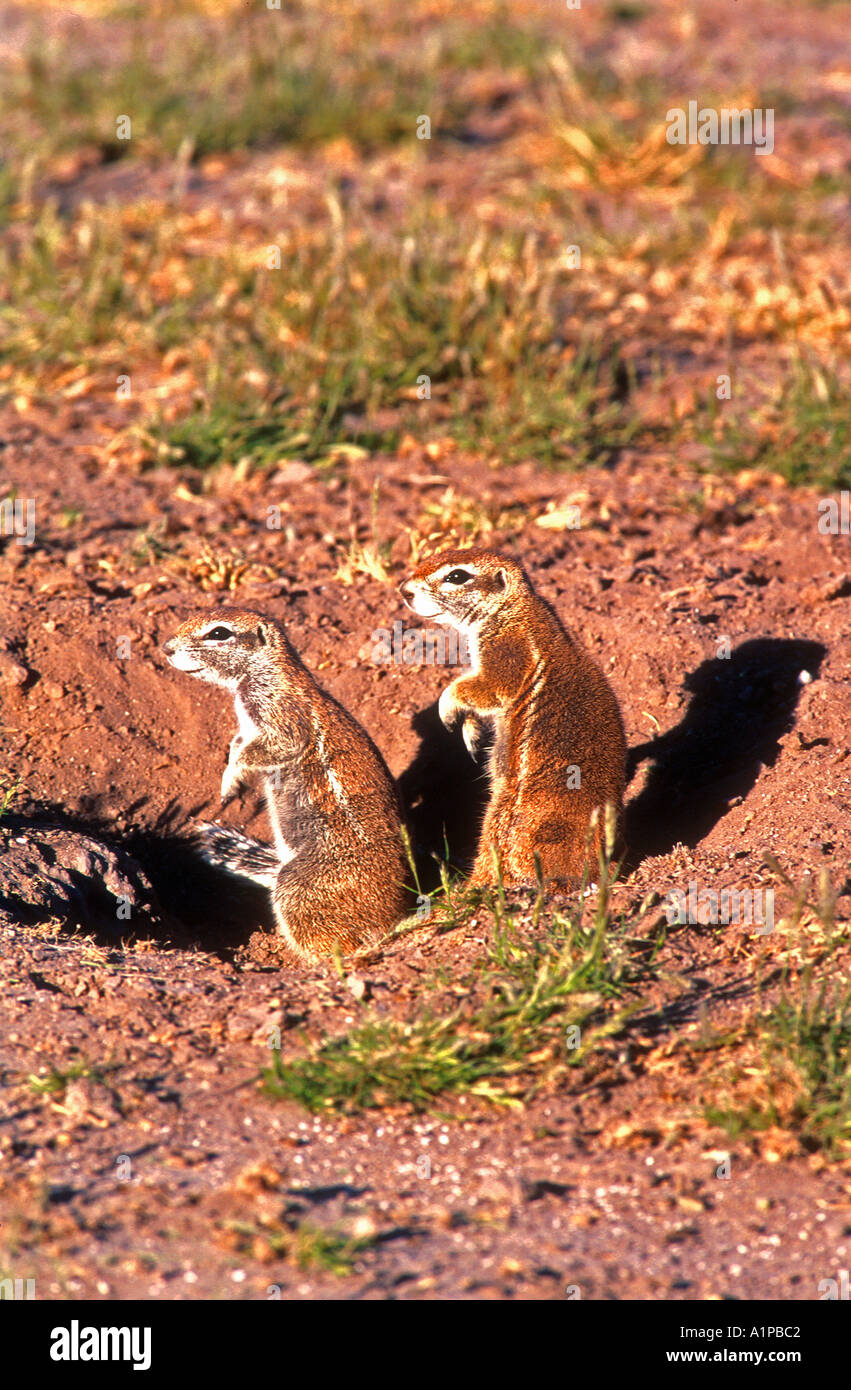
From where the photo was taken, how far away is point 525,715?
16.5 feet

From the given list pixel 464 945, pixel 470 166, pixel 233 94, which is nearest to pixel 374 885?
pixel 464 945

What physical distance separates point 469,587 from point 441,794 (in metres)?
1.16

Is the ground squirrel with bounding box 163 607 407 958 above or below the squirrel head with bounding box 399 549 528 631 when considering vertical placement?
below

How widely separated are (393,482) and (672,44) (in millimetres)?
7929

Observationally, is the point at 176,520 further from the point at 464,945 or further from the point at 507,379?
the point at 464,945

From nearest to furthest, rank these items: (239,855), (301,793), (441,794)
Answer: (301,793) < (239,855) < (441,794)

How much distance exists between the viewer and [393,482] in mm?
7242

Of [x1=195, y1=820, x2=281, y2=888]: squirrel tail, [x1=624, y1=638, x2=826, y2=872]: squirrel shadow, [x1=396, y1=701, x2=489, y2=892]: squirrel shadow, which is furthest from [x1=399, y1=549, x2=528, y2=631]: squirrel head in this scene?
[x1=195, y1=820, x2=281, y2=888]: squirrel tail

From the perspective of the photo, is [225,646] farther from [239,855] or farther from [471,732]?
[471,732]

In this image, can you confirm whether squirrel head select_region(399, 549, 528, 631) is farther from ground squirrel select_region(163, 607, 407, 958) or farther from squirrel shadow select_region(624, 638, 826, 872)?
squirrel shadow select_region(624, 638, 826, 872)

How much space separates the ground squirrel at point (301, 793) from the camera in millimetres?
4965

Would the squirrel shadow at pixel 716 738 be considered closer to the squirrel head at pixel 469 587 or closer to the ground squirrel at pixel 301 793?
the squirrel head at pixel 469 587

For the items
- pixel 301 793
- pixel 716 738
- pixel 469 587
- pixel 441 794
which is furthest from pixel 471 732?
pixel 716 738

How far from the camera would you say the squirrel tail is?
5410 millimetres
